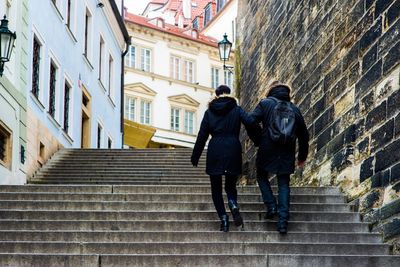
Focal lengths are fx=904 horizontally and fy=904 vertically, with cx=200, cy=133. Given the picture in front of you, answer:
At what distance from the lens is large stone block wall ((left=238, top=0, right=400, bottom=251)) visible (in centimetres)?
1019

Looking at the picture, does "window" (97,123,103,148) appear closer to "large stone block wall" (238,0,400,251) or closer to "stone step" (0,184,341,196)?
"large stone block wall" (238,0,400,251)

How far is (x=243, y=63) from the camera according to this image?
77.5 ft

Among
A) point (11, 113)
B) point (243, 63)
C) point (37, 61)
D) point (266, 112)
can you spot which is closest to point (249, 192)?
point (266, 112)

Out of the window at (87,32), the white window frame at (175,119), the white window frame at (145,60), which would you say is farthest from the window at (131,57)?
the window at (87,32)

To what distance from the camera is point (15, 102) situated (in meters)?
15.9

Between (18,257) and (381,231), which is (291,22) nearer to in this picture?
(381,231)

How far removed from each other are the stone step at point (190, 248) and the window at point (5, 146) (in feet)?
18.3

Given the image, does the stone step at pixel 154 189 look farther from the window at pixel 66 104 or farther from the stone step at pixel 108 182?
the window at pixel 66 104

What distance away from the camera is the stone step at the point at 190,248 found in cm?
944

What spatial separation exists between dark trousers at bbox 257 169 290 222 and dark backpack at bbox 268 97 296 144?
1.35 feet

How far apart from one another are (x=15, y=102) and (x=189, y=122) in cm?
3390

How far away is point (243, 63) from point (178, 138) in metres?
25.1

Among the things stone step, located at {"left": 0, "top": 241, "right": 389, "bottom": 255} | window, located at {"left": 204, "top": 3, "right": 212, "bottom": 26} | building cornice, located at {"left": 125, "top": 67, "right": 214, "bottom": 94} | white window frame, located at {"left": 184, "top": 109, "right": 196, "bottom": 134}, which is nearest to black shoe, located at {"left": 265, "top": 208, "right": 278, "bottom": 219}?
stone step, located at {"left": 0, "top": 241, "right": 389, "bottom": 255}

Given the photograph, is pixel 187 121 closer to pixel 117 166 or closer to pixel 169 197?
pixel 117 166
